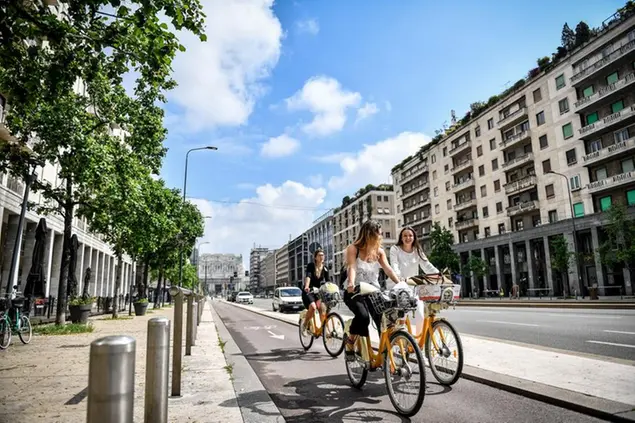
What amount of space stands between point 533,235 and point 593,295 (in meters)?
13.8

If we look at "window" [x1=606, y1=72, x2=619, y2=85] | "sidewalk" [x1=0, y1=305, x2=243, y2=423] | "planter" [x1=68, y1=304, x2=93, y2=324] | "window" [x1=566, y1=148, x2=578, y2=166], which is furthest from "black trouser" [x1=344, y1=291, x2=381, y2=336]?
"window" [x1=566, y1=148, x2=578, y2=166]

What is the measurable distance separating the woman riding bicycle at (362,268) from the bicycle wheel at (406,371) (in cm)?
58

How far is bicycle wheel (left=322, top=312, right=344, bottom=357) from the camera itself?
7.11 m

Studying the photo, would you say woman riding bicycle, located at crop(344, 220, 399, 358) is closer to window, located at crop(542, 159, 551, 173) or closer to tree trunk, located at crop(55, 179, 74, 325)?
tree trunk, located at crop(55, 179, 74, 325)

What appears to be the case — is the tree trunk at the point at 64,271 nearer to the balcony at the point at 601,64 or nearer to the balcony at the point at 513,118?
the balcony at the point at 601,64

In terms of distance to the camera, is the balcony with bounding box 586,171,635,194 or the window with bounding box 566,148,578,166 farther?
the window with bounding box 566,148,578,166

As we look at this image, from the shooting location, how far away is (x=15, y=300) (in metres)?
10.1

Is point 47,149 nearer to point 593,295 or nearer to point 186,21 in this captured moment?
point 186,21

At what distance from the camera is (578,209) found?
35.8 m

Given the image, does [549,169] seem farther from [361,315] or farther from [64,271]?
[361,315]

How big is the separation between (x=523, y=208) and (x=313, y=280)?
38.9m

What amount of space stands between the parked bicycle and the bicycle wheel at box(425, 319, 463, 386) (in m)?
1.86

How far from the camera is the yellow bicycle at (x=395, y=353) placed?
148 inches

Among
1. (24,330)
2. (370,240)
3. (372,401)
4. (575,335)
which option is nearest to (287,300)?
(24,330)
